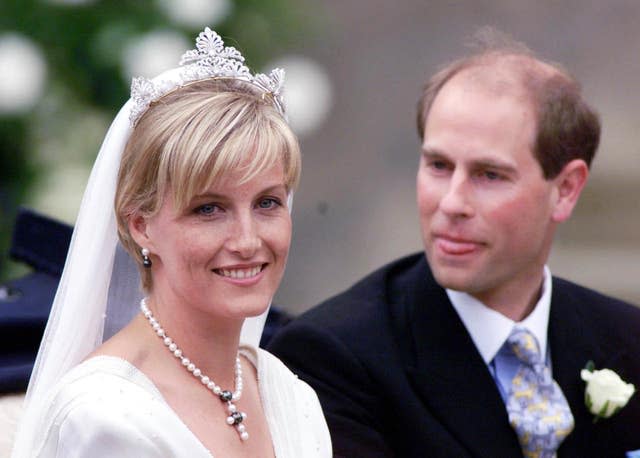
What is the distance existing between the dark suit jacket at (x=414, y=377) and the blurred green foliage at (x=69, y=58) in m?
1.40

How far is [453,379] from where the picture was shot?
3.49 metres

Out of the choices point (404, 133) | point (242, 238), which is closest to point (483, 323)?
point (242, 238)

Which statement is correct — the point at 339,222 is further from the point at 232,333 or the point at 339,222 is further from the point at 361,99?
the point at 232,333

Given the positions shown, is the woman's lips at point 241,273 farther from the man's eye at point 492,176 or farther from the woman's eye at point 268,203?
the man's eye at point 492,176

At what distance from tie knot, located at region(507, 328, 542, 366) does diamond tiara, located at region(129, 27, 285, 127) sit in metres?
1.24

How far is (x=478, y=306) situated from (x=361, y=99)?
4246 millimetres

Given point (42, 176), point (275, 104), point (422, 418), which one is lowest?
point (422, 418)

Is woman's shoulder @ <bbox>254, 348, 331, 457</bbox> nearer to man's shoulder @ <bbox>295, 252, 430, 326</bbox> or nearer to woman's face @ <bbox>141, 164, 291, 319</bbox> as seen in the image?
woman's face @ <bbox>141, 164, 291, 319</bbox>

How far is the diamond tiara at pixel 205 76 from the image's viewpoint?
96.9 inches

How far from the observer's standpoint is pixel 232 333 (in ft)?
8.43

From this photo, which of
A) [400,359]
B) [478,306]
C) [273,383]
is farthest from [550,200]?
[273,383]

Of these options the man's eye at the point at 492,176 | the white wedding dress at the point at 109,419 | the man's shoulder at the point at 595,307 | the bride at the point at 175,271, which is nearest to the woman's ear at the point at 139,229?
the bride at the point at 175,271

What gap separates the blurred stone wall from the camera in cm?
732

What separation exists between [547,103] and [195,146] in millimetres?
1576
